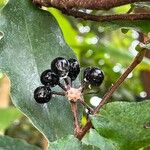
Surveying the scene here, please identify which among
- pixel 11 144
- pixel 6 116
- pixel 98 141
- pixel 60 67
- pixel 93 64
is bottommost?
pixel 93 64

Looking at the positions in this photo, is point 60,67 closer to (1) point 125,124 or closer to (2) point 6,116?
(1) point 125,124

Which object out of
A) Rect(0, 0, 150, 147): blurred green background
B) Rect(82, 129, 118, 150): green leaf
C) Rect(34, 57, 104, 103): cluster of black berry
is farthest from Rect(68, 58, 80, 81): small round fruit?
Rect(0, 0, 150, 147): blurred green background

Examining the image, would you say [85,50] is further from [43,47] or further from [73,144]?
[73,144]

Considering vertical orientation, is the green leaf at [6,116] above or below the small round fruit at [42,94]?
below

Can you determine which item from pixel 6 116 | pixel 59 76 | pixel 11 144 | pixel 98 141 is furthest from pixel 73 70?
pixel 6 116

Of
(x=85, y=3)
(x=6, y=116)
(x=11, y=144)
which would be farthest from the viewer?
(x=6, y=116)

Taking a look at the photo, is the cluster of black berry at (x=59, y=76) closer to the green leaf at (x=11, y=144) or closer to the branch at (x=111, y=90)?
the branch at (x=111, y=90)

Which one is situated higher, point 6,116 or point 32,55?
point 32,55

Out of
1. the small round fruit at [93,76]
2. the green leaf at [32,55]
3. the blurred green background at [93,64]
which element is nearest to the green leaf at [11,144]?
the green leaf at [32,55]
